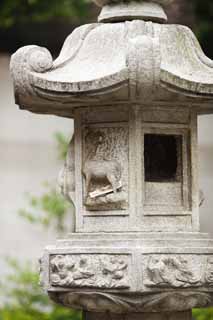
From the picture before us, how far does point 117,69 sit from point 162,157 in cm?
114

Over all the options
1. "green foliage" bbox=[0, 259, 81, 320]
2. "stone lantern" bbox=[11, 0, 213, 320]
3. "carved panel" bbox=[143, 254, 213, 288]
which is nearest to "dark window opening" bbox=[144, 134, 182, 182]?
"stone lantern" bbox=[11, 0, 213, 320]

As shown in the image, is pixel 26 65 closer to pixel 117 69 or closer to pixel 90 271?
pixel 117 69

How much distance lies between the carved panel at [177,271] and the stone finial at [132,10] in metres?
1.77

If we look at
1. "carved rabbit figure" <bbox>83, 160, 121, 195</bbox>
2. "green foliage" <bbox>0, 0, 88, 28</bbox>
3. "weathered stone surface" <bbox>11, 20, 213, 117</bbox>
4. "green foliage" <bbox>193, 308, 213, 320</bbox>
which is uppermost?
"green foliage" <bbox>0, 0, 88, 28</bbox>

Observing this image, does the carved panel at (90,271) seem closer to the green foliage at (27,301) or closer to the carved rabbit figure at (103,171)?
the carved rabbit figure at (103,171)

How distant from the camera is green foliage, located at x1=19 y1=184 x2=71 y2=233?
1466cm

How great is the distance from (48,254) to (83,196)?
0.49 meters

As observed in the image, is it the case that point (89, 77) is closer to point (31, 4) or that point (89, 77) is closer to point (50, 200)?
point (50, 200)

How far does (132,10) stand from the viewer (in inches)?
386

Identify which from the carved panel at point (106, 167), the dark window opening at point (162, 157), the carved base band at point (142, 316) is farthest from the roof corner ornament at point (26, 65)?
the carved base band at point (142, 316)

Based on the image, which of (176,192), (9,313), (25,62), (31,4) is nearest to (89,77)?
(25,62)

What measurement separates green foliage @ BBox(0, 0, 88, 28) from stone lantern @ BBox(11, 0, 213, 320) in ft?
21.0

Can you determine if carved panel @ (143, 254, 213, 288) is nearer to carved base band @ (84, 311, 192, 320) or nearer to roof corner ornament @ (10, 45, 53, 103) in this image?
carved base band @ (84, 311, 192, 320)

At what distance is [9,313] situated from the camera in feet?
46.1
